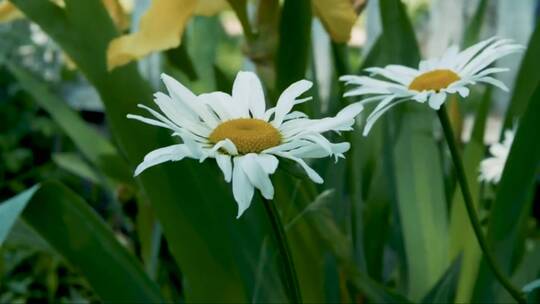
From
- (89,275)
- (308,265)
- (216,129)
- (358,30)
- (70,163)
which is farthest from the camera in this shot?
(358,30)

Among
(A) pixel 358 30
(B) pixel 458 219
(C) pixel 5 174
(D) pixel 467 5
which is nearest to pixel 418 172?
(B) pixel 458 219

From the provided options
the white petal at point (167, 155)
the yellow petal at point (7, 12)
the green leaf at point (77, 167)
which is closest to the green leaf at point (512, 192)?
the white petal at point (167, 155)

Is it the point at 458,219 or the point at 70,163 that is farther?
the point at 70,163

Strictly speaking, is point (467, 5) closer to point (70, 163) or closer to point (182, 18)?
point (70, 163)

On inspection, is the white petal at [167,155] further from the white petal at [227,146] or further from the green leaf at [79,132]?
the green leaf at [79,132]

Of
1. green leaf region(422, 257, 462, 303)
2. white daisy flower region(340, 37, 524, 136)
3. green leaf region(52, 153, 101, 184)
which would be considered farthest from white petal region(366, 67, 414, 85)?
green leaf region(52, 153, 101, 184)

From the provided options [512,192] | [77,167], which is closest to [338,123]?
[512,192]
